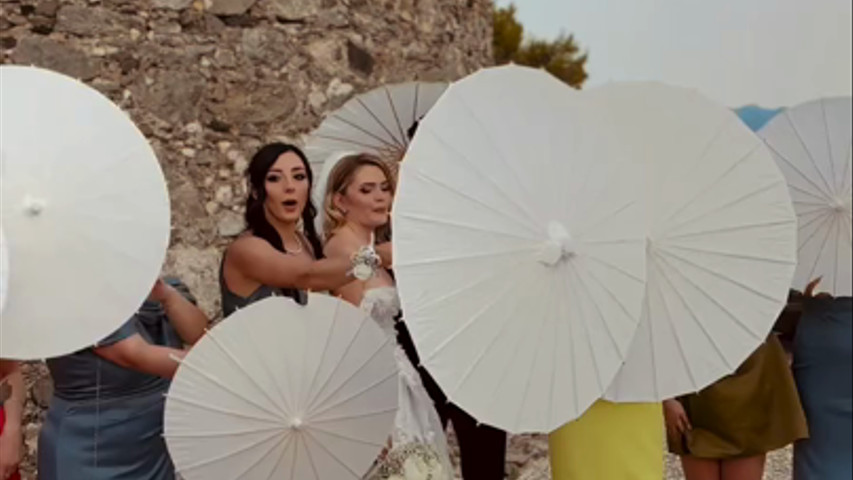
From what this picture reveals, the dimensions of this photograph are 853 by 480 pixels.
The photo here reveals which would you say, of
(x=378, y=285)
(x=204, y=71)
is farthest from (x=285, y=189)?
(x=204, y=71)

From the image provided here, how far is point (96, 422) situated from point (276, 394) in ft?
1.71

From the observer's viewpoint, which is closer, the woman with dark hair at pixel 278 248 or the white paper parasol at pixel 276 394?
the white paper parasol at pixel 276 394

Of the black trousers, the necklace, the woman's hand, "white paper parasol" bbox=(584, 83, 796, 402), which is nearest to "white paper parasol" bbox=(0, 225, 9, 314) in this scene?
the necklace

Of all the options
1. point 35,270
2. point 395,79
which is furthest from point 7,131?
point 395,79

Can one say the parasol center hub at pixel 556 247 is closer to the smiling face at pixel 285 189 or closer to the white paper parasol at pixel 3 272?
the smiling face at pixel 285 189

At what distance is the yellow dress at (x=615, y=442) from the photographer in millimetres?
2986

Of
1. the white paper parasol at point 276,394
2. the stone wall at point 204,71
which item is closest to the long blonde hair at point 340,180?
the white paper parasol at point 276,394

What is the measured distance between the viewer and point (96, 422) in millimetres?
2986

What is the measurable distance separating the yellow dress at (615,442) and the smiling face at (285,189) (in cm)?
103

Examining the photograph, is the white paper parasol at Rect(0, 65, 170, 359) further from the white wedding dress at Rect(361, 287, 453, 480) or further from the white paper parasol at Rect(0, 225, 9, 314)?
the white wedding dress at Rect(361, 287, 453, 480)

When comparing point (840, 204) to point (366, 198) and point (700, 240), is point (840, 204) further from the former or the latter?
point (366, 198)

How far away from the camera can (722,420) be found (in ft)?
10.8

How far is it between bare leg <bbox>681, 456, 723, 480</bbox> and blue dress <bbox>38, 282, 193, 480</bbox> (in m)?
1.60

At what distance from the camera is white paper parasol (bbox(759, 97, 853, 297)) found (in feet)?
8.62
